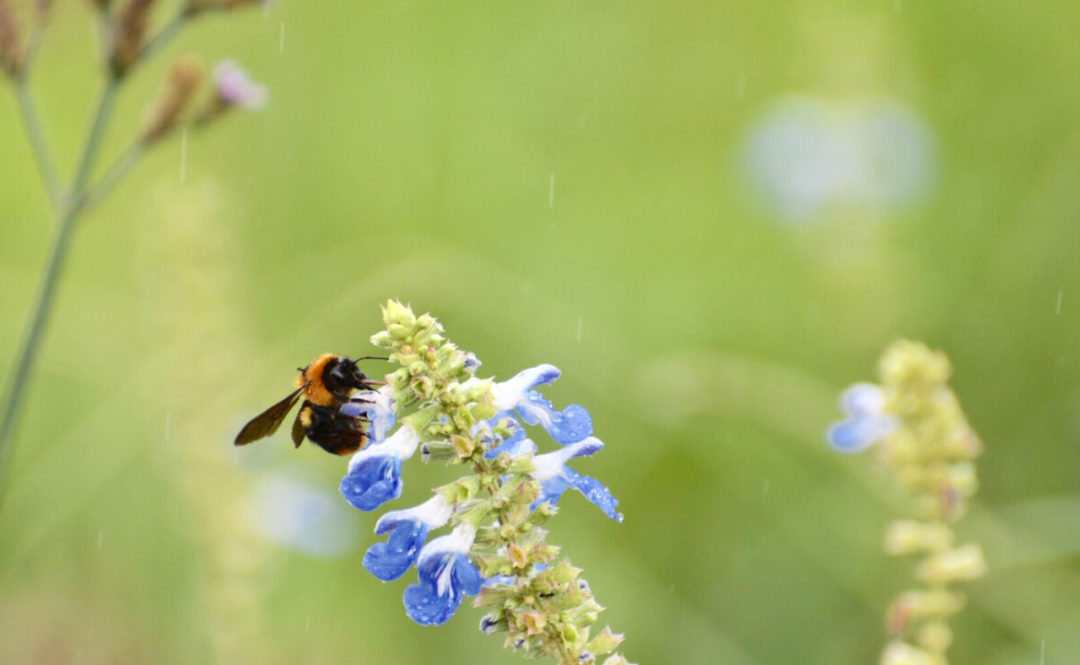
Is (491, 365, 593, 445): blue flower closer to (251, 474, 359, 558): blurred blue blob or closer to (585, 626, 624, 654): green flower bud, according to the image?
(585, 626, 624, 654): green flower bud

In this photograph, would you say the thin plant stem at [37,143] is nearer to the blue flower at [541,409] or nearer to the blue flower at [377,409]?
the blue flower at [377,409]

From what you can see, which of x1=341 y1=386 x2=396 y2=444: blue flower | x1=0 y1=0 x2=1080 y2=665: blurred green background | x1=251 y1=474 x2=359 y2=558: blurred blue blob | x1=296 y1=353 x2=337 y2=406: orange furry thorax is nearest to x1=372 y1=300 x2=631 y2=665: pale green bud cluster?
x1=341 y1=386 x2=396 y2=444: blue flower

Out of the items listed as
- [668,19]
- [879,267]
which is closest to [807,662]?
[879,267]

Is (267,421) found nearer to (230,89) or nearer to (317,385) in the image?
(317,385)

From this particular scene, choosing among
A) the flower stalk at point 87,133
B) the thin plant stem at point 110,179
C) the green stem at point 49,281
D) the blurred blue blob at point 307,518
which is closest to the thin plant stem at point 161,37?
the flower stalk at point 87,133

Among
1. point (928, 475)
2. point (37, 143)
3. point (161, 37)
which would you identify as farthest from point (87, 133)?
point (928, 475)
